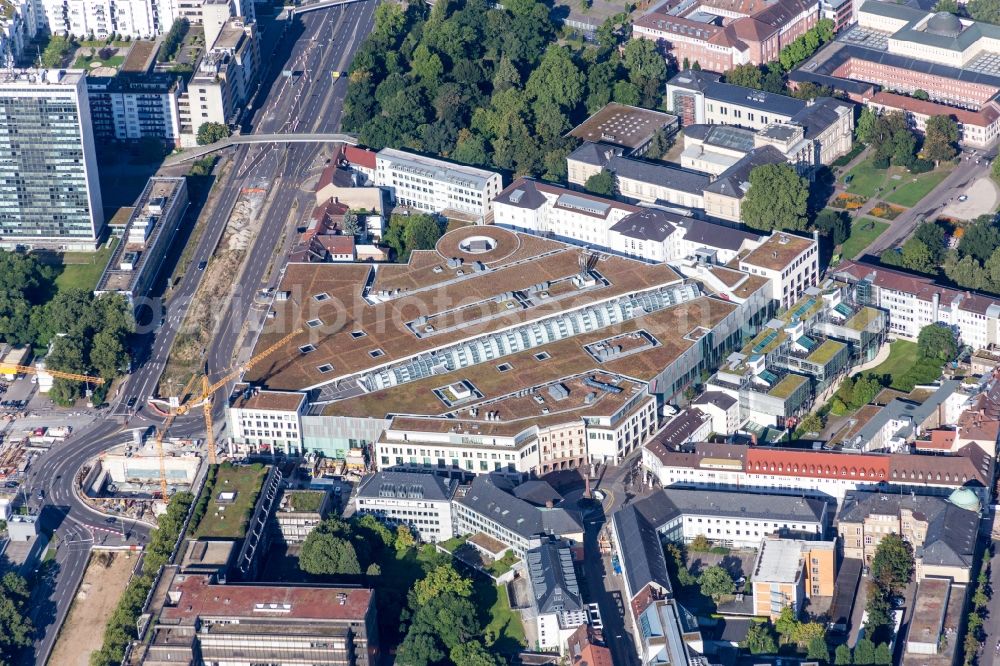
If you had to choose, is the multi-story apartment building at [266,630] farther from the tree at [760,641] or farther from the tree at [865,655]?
the tree at [865,655]

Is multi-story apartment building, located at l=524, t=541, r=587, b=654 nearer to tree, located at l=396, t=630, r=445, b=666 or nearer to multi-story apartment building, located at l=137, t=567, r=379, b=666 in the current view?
tree, located at l=396, t=630, r=445, b=666

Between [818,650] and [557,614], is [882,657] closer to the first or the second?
[818,650]

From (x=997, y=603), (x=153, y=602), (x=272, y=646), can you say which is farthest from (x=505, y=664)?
(x=997, y=603)

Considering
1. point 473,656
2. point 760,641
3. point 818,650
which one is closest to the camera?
point 818,650

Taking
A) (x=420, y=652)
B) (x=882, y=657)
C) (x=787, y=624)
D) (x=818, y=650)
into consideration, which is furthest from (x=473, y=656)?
(x=882, y=657)

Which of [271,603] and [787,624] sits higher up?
[271,603]

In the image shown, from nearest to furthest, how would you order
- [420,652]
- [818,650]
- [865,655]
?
1. [865,655]
2. [818,650]
3. [420,652]

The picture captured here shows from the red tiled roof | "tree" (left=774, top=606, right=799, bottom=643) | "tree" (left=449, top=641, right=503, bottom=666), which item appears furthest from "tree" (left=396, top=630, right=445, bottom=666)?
"tree" (left=774, top=606, right=799, bottom=643)

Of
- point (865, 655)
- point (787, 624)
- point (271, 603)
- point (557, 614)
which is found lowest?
point (787, 624)

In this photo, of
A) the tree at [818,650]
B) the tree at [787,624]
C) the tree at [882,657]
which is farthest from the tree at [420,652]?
the tree at [882,657]
